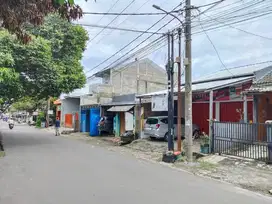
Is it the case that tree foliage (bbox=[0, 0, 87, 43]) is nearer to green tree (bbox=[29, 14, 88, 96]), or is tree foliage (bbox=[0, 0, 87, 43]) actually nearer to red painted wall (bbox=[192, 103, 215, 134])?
green tree (bbox=[29, 14, 88, 96])

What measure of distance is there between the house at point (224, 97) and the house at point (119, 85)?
24.7ft

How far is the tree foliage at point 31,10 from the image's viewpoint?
4367 millimetres

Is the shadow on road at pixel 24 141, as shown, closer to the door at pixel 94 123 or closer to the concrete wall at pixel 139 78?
the door at pixel 94 123

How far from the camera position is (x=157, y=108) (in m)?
19.6

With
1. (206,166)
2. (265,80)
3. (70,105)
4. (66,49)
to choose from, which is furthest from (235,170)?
(70,105)

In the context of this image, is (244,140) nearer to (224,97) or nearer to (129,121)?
(224,97)

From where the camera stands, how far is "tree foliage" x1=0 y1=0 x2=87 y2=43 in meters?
4.37

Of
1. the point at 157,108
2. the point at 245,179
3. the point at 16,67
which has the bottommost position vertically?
the point at 245,179

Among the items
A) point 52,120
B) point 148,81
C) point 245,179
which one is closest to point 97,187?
point 245,179

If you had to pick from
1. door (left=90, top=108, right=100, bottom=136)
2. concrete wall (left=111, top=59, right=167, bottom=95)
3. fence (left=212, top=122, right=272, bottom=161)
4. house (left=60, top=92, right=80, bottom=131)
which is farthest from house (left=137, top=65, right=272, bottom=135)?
house (left=60, top=92, right=80, bottom=131)

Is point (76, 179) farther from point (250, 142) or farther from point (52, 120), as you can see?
point (52, 120)

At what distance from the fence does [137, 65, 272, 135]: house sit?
8.41ft

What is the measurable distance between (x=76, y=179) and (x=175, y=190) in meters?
2.81

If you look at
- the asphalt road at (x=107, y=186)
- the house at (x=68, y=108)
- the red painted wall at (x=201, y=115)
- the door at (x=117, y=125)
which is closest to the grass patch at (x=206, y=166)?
the asphalt road at (x=107, y=186)
